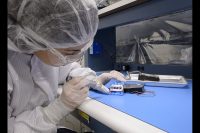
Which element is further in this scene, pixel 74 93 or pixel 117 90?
pixel 117 90

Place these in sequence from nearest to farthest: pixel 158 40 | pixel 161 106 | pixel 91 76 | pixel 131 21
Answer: pixel 161 106
pixel 91 76
pixel 131 21
pixel 158 40

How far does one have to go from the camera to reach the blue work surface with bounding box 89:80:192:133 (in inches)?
22.2

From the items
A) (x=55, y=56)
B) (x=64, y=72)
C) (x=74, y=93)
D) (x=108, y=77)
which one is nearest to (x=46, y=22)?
(x=55, y=56)

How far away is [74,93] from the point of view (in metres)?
0.78

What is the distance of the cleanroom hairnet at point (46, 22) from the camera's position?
0.61m

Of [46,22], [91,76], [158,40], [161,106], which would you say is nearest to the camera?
[46,22]

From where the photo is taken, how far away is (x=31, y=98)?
81cm

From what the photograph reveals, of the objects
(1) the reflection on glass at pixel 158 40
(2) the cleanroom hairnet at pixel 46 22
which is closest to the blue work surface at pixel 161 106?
(2) the cleanroom hairnet at pixel 46 22

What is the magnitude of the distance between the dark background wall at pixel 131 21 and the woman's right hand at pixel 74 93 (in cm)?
54

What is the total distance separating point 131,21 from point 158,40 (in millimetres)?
315

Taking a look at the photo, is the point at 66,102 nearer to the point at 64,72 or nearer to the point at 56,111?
the point at 56,111

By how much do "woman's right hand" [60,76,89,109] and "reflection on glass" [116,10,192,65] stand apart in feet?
2.53

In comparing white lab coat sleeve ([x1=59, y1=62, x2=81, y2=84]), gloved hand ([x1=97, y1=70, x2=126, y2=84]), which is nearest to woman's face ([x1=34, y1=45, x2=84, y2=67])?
white lab coat sleeve ([x1=59, y1=62, x2=81, y2=84])
